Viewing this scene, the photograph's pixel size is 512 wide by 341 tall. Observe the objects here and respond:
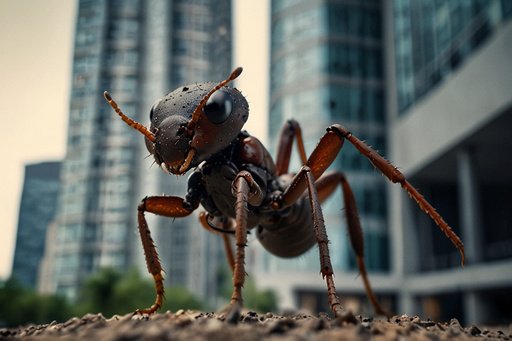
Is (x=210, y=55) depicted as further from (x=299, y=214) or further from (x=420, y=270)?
(x=299, y=214)

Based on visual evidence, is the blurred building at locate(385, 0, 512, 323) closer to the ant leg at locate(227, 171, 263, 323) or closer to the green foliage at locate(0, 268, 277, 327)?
the green foliage at locate(0, 268, 277, 327)

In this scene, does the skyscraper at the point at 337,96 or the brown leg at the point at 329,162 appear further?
the skyscraper at the point at 337,96

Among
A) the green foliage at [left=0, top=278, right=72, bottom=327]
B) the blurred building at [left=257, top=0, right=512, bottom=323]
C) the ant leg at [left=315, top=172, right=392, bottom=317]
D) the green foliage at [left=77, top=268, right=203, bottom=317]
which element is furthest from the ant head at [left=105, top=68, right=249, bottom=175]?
the green foliage at [left=77, top=268, right=203, bottom=317]

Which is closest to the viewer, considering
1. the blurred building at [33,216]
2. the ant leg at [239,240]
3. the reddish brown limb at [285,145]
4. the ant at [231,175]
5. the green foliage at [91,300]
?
the ant leg at [239,240]

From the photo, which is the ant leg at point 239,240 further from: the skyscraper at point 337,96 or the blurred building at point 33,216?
the skyscraper at point 337,96

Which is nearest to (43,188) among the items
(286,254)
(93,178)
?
(93,178)

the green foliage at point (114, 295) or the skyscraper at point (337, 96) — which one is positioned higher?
the skyscraper at point (337, 96)

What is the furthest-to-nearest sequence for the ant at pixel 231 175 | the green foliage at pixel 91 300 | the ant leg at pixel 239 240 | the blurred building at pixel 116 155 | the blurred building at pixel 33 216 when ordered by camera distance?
the blurred building at pixel 116 155 → the blurred building at pixel 33 216 → the green foliage at pixel 91 300 → the ant at pixel 231 175 → the ant leg at pixel 239 240

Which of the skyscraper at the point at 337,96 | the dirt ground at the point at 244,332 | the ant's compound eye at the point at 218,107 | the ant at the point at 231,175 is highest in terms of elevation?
A: the skyscraper at the point at 337,96

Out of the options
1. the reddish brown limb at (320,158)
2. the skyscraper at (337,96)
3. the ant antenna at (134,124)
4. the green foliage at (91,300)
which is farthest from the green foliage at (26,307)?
the ant antenna at (134,124)
